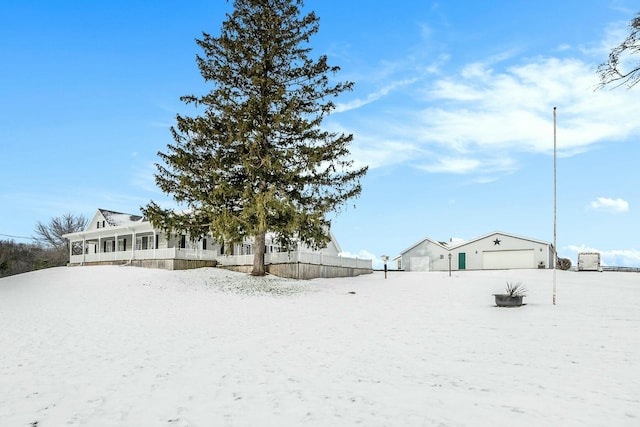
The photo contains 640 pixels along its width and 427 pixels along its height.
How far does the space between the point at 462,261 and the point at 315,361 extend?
132 feet

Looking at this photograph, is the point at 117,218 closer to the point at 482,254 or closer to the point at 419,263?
the point at 419,263

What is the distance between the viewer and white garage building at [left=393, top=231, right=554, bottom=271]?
45094 millimetres

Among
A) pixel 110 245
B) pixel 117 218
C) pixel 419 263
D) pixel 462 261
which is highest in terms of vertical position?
pixel 117 218

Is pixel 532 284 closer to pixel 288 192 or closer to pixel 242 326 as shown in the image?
pixel 288 192

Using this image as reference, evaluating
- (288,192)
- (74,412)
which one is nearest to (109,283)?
(288,192)

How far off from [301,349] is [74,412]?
568 cm

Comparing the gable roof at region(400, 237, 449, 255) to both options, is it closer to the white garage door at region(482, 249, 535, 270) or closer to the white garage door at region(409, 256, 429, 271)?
the white garage door at region(409, 256, 429, 271)

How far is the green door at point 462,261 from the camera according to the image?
1893 inches

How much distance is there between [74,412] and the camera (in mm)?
7648

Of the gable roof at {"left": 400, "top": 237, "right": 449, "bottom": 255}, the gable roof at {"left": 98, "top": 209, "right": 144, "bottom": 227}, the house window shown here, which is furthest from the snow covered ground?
the gable roof at {"left": 400, "top": 237, "right": 449, "bottom": 255}

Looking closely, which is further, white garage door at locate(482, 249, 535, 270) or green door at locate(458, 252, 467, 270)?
green door at locate(458, 252, 467, 270)

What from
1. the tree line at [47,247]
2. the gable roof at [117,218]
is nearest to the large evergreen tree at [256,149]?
the gable roof at [117,218]

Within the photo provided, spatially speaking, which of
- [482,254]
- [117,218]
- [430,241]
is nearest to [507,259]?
[482,254]

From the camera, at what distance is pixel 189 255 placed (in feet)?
113
